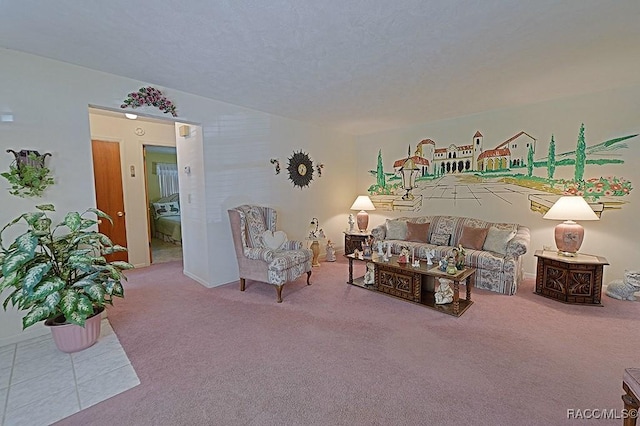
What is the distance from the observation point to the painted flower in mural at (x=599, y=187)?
3.38 metres

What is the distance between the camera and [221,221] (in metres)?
3.86

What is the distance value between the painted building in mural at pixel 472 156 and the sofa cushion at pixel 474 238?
108 cm

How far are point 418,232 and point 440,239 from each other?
0.34 meters

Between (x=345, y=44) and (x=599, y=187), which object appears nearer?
(x=345, y=44)

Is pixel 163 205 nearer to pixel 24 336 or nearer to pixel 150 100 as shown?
pixel 150 100

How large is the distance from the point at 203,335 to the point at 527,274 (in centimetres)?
435

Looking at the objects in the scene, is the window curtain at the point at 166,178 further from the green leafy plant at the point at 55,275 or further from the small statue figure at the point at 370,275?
the small statue figure at the point at 370,275

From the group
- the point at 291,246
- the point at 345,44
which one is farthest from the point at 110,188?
the point at 345,44

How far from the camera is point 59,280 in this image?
6.79ft

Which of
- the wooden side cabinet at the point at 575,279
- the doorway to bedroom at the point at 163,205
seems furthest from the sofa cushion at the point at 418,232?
the doorway to bedroom at the point at 163,205

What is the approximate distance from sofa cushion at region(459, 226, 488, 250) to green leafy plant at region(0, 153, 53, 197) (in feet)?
15.9

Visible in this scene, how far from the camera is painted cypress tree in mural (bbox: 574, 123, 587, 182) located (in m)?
3.58

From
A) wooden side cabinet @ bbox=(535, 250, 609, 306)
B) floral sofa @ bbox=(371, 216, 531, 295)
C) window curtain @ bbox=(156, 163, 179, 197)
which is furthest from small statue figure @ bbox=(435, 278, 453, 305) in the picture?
window curtain @ bbox=(156, 163, 179, 197)

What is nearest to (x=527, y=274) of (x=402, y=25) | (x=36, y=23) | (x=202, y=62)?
(x=402, y=25)
